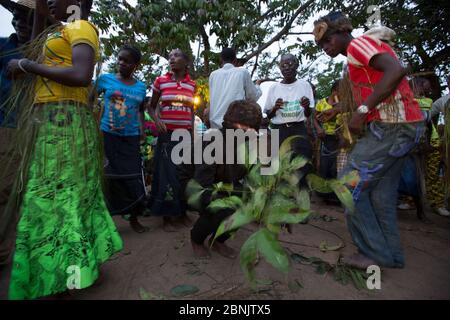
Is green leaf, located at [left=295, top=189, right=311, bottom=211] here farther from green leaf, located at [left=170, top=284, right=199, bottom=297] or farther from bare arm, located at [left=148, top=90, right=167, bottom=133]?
bare arm, located at [left=148, top=90, right=167, bottom=133]

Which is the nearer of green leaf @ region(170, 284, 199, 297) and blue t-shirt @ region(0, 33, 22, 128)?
green leaf @ region(170, 284, 199, 297)

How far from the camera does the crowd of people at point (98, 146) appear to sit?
1.51 metres

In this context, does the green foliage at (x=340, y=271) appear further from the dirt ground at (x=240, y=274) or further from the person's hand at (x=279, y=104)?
the person's hand at (x=279, y=104)

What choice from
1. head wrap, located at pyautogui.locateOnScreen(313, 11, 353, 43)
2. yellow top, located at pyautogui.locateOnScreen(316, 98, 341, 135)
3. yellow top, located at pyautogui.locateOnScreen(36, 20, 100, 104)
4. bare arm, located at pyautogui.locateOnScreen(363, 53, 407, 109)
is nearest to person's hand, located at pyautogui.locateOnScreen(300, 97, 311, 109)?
yellow top, located at pyautogui.locateOnScreen(316, 98, 341, 135)

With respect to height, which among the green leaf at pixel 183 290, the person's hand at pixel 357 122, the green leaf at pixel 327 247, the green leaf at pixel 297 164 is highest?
the person's hand at pixel 357 122

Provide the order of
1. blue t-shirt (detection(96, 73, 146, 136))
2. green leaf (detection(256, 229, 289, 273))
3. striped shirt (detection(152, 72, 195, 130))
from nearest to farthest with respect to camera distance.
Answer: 1. green leaf (detection(256, 229, 289, 273))
2. blue t-shirt (detection(96, 73, 146, 136))
3. striped shirt (detection(152, 72, 195, 130))

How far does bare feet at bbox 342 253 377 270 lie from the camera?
1.92 meters

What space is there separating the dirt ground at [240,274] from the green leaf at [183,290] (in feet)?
0.08

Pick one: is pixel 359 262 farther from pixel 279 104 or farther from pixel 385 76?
pixel 279 104

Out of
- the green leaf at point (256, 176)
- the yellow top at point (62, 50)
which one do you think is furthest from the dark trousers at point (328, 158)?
the yellow top at point (62, 50)

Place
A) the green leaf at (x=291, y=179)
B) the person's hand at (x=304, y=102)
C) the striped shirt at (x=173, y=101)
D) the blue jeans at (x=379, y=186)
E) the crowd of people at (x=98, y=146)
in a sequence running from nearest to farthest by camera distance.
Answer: the crowd of people at (x=98, y=146) → the green leaf at (x=291, y=179) → the blue jeans at (x=379, y=186) → the striped shirt at (x=173, y=101) → the person's hand at (x=304, y=102)

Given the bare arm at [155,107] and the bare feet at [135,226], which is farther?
the bare arm at [155,107]

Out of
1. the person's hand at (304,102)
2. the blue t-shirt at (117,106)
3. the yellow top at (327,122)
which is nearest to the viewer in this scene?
the blue t-shirt at (117,106)

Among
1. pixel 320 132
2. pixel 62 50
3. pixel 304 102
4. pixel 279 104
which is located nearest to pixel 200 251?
pixel 62 50
